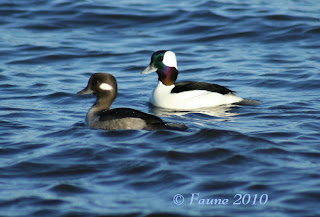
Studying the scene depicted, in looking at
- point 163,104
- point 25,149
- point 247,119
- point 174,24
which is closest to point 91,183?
point 25,149

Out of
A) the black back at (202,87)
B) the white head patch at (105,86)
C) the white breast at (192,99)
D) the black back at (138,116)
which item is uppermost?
the white head patch at (105,86)

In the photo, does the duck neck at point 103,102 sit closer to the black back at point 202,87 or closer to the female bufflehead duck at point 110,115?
the female bufflehead duck at point 110,115

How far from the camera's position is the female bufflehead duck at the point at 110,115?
9.11m

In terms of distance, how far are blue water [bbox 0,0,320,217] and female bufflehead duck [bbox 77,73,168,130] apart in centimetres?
15

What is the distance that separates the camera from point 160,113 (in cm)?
1126

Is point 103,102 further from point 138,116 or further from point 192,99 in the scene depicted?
point 192,99

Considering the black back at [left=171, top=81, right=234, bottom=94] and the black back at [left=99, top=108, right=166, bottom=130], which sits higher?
the black back at [left=99, top=108, right=166, bottom=130]

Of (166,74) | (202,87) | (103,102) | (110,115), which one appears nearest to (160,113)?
(202,87)

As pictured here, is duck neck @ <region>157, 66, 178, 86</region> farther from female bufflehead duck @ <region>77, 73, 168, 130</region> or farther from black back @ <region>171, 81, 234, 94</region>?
female bufflehead duck @ <region>77, 73, 168, 130</region>

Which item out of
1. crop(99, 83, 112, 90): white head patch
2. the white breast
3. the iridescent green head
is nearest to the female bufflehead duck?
crop(99, 83, 112, 90): white head patch

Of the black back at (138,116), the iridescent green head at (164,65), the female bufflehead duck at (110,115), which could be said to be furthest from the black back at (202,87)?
the black back at (138,116)

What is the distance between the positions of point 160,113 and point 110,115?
6.80 ft

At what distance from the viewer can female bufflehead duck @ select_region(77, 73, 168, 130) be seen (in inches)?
359

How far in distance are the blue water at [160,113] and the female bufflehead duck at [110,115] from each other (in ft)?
0.49
